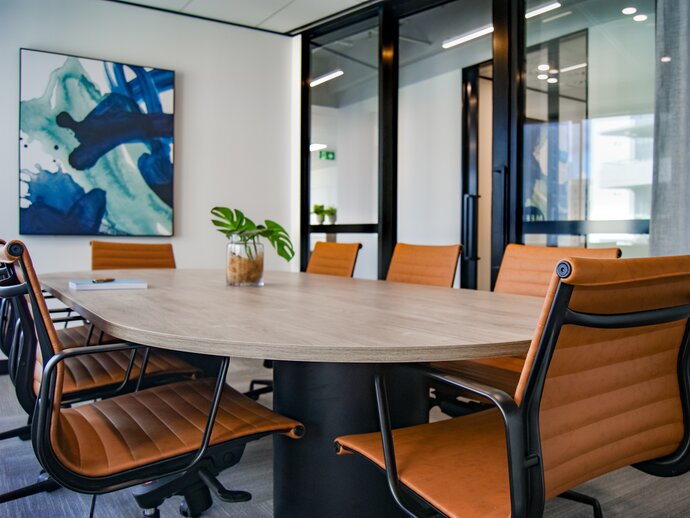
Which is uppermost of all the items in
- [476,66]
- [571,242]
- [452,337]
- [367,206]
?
[476,66]

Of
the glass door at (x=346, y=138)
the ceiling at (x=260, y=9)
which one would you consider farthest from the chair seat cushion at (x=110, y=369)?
the ceiling at (x=260, y=9)

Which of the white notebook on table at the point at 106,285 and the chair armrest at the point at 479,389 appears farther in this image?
the white notebook on table at the point at 106,285

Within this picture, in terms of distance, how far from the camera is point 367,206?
192 inches

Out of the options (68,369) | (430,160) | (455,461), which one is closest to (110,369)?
(68,369)

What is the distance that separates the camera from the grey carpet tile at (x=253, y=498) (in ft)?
6.48

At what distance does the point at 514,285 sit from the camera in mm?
2361

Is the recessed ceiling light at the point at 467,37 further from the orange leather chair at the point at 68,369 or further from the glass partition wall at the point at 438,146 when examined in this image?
the orange leather chair at the point at 68,369

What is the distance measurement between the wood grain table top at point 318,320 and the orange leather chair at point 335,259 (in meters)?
1.01

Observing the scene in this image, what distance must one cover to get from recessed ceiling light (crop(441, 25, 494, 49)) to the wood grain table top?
123 inches

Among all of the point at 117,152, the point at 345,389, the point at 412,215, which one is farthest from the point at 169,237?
the point at 345,389

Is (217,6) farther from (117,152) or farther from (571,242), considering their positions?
(571,242)

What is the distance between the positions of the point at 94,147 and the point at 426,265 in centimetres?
300

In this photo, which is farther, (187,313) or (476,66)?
(476,66)

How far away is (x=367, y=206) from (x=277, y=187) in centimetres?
102
